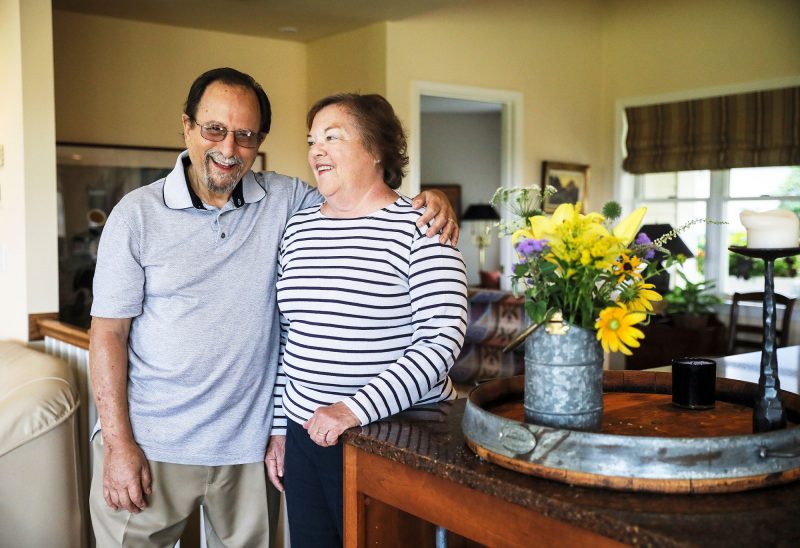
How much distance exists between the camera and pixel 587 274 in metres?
1.19

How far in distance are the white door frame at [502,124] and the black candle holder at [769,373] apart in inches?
192

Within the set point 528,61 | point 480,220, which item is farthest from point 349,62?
point 480,220

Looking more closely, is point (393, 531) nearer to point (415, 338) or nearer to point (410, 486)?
point (410, 486)

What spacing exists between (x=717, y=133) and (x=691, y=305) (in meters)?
1.44

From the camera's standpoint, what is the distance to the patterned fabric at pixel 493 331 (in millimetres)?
4910

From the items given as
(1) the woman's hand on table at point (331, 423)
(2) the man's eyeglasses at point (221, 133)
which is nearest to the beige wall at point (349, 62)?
(2) the man's eyeglasses at point (221, 133)

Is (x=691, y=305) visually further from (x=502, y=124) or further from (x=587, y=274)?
(x=587, y=274)

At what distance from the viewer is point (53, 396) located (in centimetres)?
258

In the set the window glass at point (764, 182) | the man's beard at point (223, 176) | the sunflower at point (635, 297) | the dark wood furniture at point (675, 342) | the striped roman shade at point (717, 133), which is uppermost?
the striped roman shade at point (717, 133)

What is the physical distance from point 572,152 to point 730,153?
130 centimetres

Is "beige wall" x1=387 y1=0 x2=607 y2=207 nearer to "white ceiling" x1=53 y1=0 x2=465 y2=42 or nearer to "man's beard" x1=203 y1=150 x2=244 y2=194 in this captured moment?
"white ceiling" x1=53 y1=0 x2=465 y2=42

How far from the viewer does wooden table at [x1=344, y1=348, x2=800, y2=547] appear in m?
0.98

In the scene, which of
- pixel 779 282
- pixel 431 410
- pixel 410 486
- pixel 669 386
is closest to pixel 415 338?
pixel 431 410

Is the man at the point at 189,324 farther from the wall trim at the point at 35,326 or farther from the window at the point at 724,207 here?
the window at the point at 724,207
